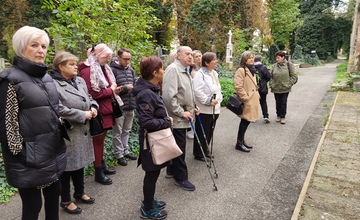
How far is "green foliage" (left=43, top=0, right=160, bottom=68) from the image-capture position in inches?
184

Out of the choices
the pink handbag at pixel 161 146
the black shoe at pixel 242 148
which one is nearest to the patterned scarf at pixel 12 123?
the pink handbag at pixel 161 146

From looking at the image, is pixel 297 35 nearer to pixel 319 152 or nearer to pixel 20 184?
pixel 319 152

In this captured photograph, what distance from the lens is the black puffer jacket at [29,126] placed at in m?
1.88

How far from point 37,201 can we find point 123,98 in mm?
2230

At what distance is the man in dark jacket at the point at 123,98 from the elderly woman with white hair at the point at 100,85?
45cm

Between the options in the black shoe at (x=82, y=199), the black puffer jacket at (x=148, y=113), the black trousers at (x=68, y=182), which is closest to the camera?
the black puffer jacket at (x=148, y=113)

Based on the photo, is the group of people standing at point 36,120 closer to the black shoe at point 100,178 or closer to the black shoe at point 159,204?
the black shoe at point 100,178

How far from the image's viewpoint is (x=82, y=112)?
2709 millimetres

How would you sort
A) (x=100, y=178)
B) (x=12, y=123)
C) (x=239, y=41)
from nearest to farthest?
(x=12, y=123), (x=100, y=178), (x=239, y=41)

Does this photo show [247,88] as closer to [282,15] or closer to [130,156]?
[130,156]

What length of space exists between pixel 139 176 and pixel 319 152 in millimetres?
3189

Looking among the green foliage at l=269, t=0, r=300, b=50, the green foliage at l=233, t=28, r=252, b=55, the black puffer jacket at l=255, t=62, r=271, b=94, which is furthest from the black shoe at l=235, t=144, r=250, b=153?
the green foliage at l=269, t=0, r=300, b=50

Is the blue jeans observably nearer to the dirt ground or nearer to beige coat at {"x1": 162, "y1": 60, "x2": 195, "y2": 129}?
beige coat at {"x1": 162, "y1": 60, "x2": 195, "y2": 129}

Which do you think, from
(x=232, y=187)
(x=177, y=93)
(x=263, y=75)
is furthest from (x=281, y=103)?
(x=177, y=93)
